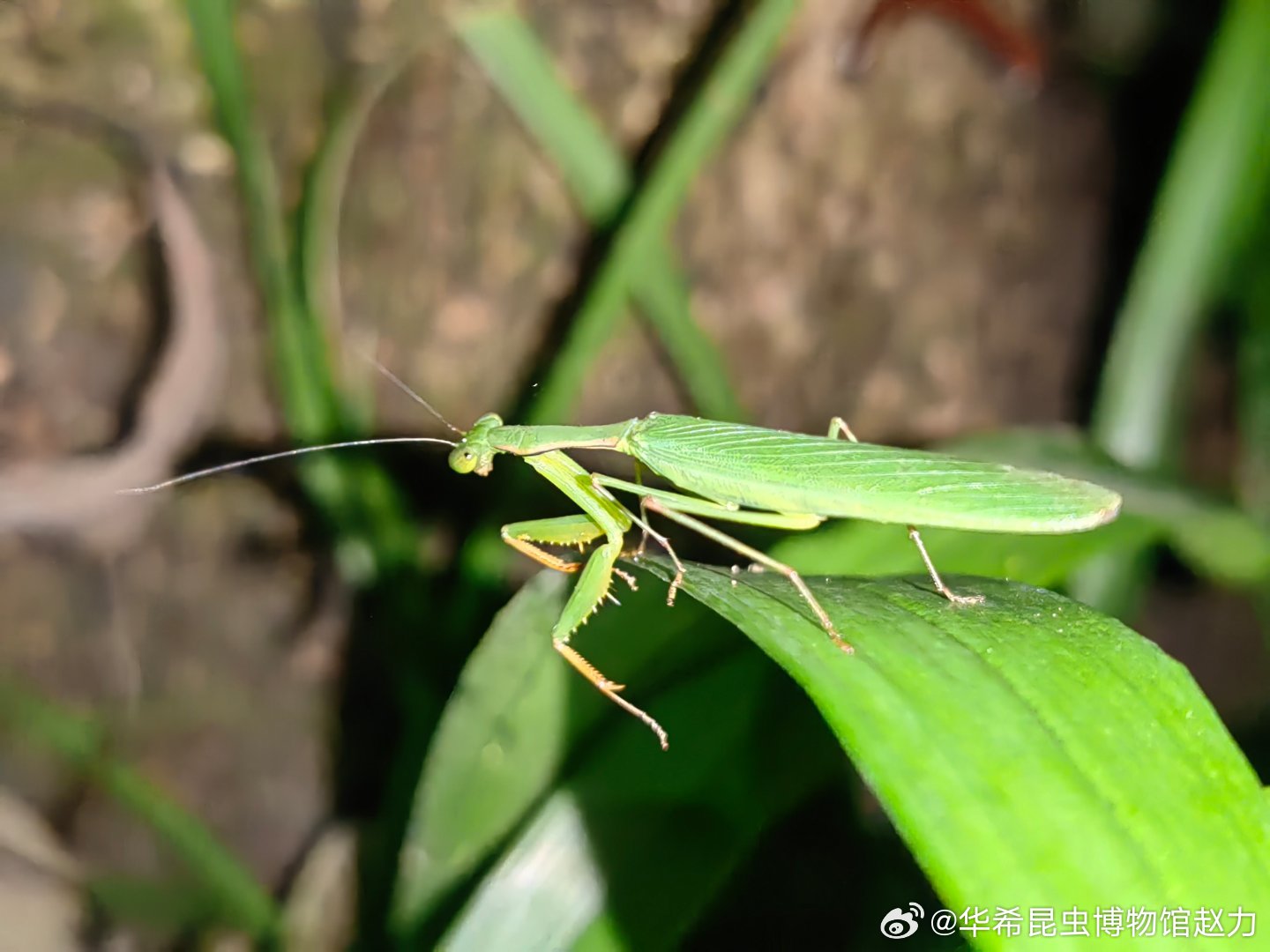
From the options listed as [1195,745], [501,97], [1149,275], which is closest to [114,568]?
[501,97]

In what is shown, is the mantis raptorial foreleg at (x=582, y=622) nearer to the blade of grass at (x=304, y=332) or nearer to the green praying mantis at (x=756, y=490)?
the green praying mantis at (x=756, y=490)

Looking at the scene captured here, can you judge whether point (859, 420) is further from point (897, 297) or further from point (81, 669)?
point (81, 669)

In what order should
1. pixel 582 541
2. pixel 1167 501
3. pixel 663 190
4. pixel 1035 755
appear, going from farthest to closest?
1. pixel 663 190
2. pixel 1167 501
3. pixel 582 541
4. pixel 1035 755

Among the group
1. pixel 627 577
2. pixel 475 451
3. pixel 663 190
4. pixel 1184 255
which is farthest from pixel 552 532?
pixel 1184 255

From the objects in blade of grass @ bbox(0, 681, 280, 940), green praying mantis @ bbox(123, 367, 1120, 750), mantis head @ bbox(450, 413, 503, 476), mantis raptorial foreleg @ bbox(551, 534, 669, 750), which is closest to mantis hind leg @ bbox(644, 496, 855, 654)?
green praying mantis @ bbox(123, 367, 1120, 750)

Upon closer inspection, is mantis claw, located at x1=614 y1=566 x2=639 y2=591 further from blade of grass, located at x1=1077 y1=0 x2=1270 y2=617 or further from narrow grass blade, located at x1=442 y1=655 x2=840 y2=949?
blade of grass, located at x1=1077 y1=0 x2=1270 y2=617

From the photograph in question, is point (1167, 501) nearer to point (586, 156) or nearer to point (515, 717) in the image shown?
point (515, 717)

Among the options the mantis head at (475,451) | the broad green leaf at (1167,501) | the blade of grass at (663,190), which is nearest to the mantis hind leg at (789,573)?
the mantis head at (475,451)
